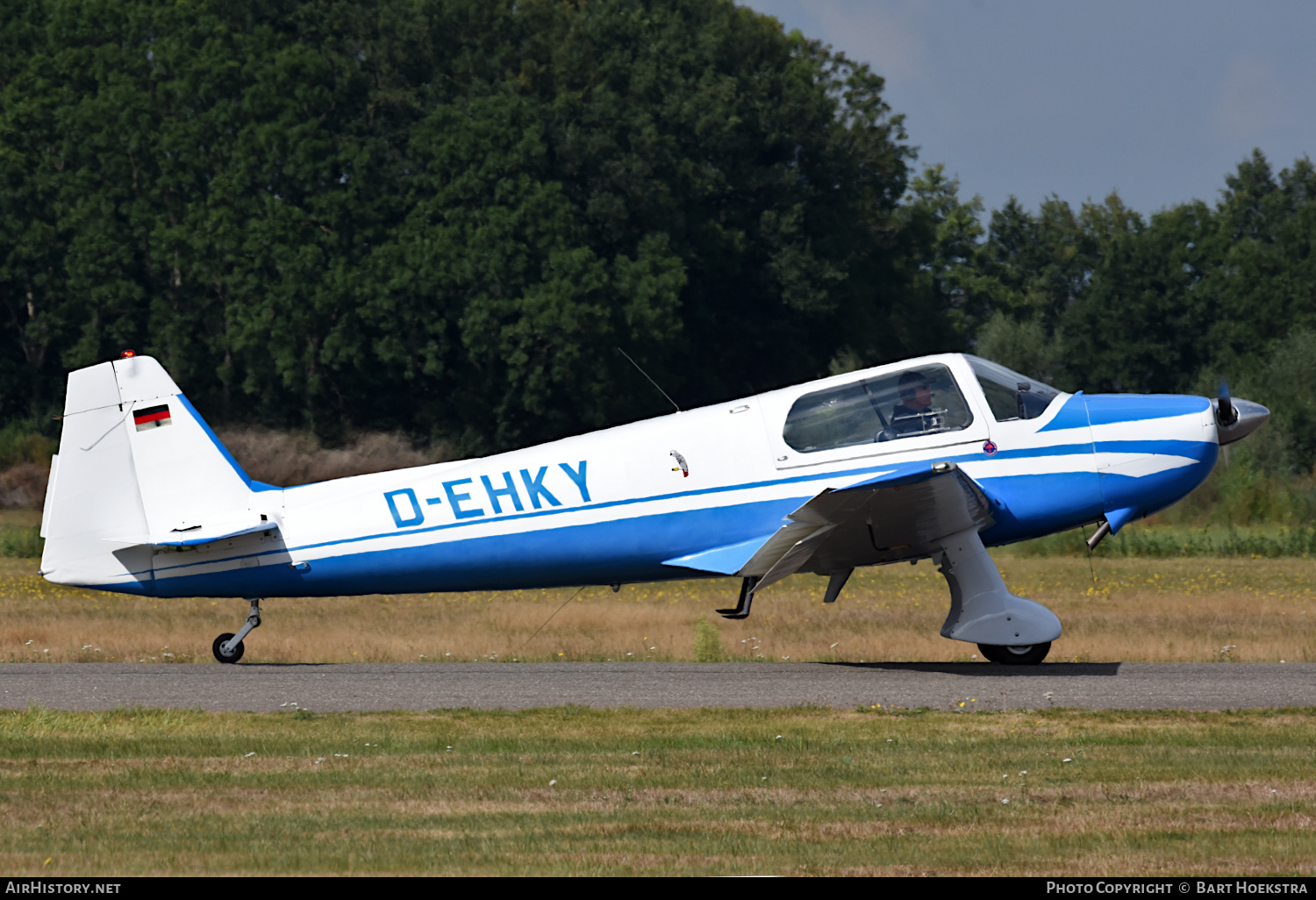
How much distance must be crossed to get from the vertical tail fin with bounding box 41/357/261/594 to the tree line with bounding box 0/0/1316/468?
33005mm

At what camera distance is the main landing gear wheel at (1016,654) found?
12.3 meters

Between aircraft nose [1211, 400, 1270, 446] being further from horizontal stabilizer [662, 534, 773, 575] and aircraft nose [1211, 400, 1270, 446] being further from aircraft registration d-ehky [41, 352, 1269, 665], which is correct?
horizontal stabilizer [662, 534, 773, 575]

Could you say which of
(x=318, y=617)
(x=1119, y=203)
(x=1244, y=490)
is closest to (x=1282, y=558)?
(x=1244, y=490)

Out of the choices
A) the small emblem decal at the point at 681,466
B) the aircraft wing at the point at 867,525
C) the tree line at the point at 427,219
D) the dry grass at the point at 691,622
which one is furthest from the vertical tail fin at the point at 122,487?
the tree line at the point at 427,219

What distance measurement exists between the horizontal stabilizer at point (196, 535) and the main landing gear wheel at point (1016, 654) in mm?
6019

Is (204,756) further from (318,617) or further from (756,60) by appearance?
(756,60)

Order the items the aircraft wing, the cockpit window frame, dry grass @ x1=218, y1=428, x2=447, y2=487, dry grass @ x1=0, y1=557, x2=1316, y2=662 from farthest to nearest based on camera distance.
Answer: dry grass @ x1=218, y1=428, x2=447, y2=487 < dry grass @ x1=0, y1=557, x2=1316, y2=662 < the cockpit window frame < the aircraft wing

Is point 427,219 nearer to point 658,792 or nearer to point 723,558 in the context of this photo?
point 723,558

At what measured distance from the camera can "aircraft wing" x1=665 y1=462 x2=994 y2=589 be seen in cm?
1082

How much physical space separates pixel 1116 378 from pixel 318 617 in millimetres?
46775

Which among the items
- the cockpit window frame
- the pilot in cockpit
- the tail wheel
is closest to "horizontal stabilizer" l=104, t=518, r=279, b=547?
the tail wheel

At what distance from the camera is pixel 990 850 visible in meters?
6.45

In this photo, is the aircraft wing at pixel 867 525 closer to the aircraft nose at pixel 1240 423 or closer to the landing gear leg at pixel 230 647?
the aircraft nose at pixel 1240 423

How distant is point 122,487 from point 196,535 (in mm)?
748
